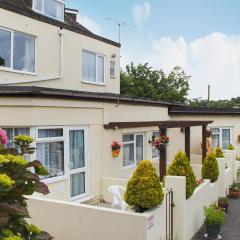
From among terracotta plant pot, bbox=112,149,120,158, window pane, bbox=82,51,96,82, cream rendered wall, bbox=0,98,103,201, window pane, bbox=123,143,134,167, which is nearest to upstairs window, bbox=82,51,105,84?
window pane, bbox=82,51,96,82

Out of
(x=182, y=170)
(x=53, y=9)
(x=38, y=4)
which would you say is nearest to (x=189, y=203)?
(x=182, y=170)

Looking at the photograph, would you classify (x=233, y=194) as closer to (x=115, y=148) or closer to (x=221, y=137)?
(x=115, y=148)

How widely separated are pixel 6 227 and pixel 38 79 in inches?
452

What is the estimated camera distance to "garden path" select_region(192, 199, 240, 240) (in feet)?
30.8

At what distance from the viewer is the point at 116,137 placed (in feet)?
41.5

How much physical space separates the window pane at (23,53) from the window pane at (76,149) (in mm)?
4727

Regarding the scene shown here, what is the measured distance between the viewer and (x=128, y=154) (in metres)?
14.0

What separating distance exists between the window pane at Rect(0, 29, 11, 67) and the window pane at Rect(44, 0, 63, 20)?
3669 mm

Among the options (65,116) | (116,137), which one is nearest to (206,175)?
(116,137)

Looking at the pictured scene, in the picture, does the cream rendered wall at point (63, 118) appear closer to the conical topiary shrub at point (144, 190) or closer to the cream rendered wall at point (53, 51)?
the conical topiary shrub at point (144, 190)

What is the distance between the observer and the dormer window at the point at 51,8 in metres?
16.3

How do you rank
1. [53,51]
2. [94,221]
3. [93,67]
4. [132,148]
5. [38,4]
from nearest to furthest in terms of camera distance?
[94,221], [132,148], [53,51], [38,4], [93,67]

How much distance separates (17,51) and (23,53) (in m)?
0.32

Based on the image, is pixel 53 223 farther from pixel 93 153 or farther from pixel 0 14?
pixel 0 14
